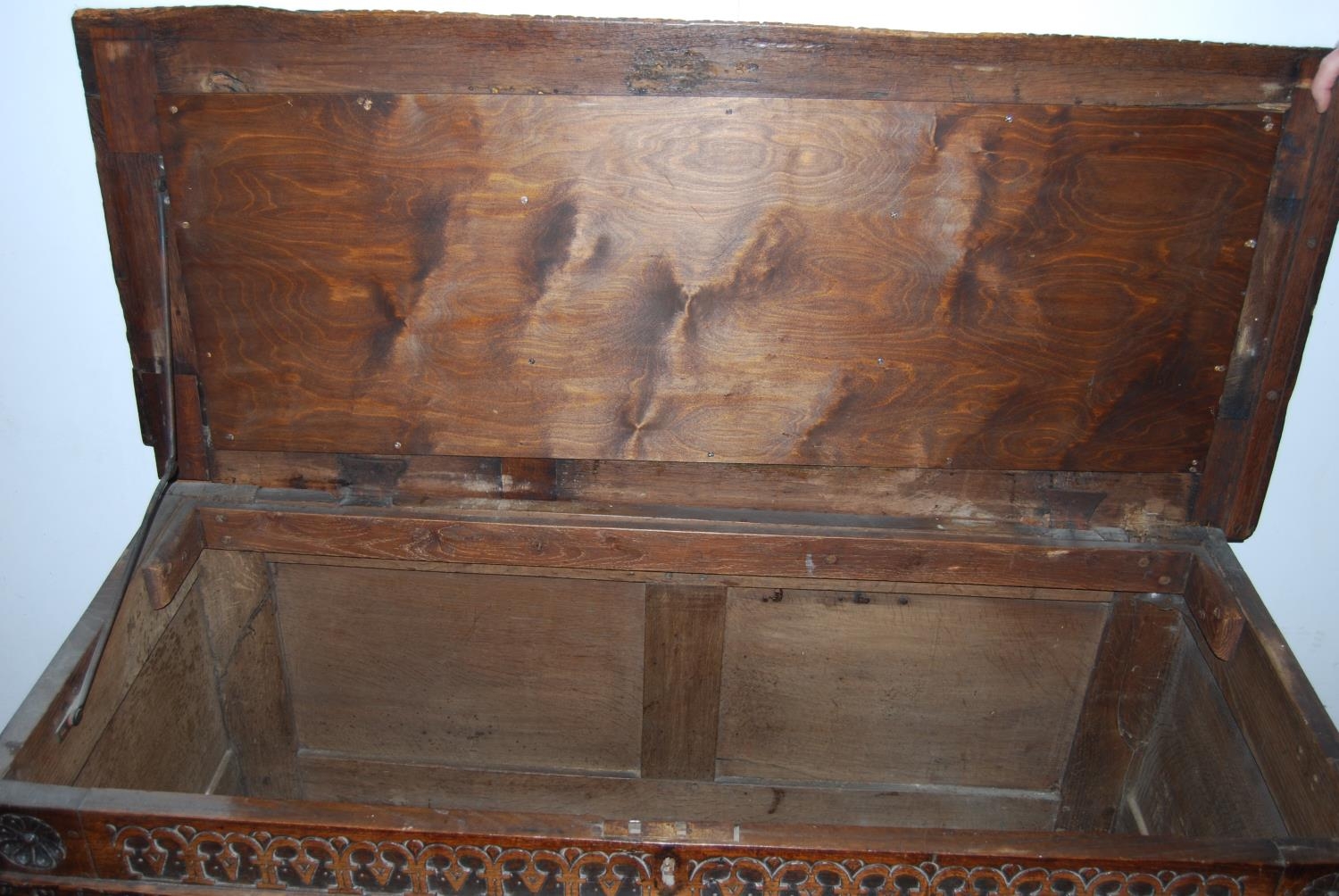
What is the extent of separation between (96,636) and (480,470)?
62cm

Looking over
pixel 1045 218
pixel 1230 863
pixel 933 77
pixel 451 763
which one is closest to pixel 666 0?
pixel 933 77

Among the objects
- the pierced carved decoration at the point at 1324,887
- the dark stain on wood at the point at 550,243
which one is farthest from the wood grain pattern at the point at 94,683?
the pierced carved decoration at the point at 1324,887

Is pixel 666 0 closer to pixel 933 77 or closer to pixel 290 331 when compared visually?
pixel 933 77

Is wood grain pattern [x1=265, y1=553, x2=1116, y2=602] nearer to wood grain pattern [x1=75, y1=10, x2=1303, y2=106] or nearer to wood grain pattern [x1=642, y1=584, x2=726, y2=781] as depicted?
wood grain pattern [x1=642, y1=584, x2=726, y2=781]

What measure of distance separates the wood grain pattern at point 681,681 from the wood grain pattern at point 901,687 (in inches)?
1.1

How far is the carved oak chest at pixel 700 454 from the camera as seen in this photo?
1233mm

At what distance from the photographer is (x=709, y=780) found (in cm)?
194

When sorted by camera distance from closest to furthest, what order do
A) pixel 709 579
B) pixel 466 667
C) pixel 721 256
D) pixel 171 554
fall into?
pixel 721 256 → pixel 171 554 → pixel 709 579 → pixel 466 667

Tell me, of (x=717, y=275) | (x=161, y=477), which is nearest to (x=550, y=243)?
(x=717, y=275)

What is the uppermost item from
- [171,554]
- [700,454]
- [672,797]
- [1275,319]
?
[1275,319]

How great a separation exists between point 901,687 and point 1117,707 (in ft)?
1.29

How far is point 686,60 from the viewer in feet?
4.55

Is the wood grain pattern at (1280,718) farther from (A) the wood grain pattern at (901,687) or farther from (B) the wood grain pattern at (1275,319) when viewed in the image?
(A) the wood grain pattern at (901,687)

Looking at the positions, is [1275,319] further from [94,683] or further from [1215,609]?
[94,683]
